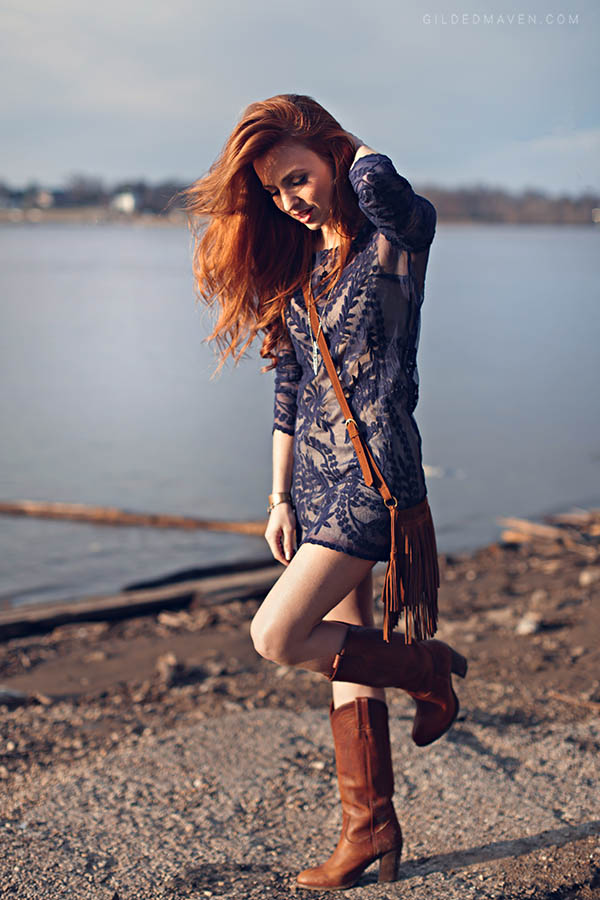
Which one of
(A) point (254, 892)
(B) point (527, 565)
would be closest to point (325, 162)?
(A) point (254, 892)

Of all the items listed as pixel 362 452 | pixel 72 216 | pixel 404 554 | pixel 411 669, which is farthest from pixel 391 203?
pixel 72 216

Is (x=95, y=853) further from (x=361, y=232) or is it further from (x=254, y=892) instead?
(x=361, y=232)

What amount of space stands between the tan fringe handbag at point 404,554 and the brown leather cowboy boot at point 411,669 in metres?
0.06

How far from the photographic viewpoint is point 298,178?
273 cm

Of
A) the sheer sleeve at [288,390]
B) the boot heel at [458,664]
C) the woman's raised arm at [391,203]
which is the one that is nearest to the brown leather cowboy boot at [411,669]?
the boot heel at [458,664]

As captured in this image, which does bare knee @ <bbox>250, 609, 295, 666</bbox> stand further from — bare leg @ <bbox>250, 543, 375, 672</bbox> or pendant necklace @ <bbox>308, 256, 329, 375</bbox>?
pendant necklace @ <bbox>308, 256, 329, 375</bbox>

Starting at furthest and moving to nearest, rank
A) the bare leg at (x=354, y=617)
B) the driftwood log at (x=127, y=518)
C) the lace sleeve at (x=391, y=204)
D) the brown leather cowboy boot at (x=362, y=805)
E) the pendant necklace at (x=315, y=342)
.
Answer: the driftwood log at (x=127, y=518) < the bare leg at (x=354, y=617) < the brown leather cowboy boot at (x=362, y=805) < the pendant necklace at (x=315, y=342) < the lace sleeve at (x=391, y=204)

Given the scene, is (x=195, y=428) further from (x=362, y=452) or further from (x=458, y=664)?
(x=362, y=452)

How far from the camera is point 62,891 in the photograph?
282 cm

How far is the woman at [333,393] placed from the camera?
264 centimetres

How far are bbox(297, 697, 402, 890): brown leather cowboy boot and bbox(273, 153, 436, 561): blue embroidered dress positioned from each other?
595 millimetres

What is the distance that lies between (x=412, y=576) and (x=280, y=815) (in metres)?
1.14

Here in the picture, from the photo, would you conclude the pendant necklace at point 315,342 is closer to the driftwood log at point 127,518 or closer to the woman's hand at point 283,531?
the woman's hand at point 283,531

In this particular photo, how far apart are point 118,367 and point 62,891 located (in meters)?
21.8
